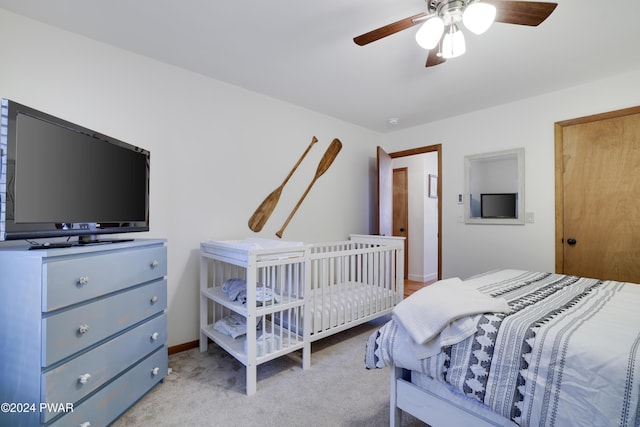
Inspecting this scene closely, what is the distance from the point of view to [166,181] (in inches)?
85.5

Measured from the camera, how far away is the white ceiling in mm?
1585

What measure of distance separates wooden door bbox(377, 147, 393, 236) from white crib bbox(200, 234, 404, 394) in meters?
0.70

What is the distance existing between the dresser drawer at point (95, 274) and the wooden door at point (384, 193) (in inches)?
99.2

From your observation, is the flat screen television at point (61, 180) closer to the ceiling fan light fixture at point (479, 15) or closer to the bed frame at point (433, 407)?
the bed frame at point (433, 407)

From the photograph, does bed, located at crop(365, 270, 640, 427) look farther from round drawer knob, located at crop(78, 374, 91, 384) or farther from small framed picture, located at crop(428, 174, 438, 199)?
small framed picture, located at crop(428, 174, 438, 199)

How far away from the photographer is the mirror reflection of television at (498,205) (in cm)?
293

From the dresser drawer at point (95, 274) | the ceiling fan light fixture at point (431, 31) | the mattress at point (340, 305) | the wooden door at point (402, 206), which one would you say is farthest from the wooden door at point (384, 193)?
the dresser drawer at point (95, 274)

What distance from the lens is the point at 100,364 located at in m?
1.33

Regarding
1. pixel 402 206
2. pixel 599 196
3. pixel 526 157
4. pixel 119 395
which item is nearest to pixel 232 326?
pixel 119 395

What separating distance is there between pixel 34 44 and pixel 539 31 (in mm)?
3126

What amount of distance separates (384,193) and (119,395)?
3091mm

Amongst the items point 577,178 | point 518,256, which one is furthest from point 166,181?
point 577,178

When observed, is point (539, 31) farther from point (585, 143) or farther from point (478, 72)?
point (585, 143)

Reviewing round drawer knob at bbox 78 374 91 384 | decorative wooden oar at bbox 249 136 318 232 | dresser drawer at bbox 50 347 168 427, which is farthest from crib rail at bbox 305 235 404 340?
round drawer knob at bbox 78 374 91 384
